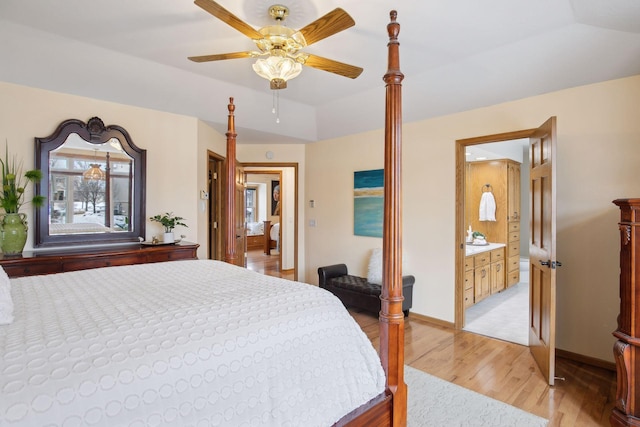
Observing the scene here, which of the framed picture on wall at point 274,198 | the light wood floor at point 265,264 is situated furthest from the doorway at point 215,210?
the framed picture on wall at point 274,198

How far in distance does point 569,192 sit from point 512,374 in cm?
163

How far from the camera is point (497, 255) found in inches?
197

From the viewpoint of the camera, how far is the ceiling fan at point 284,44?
1.94 metres

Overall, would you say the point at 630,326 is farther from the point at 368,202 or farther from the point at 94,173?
the point at 94,173

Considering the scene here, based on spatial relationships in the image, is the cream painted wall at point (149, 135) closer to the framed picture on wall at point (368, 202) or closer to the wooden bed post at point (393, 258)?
the framed picture on wall at point (368, 202)

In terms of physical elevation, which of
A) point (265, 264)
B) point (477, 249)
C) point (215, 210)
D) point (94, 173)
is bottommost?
point (265, 264)

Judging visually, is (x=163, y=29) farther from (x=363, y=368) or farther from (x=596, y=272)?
(x=596, y=272)

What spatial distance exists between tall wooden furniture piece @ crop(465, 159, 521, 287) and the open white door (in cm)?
267

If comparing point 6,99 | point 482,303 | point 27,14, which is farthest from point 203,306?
point 482,303

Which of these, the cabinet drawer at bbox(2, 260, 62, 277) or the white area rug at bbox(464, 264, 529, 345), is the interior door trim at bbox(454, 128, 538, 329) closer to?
the white area rug at bbox(464, 264, 529, 345)

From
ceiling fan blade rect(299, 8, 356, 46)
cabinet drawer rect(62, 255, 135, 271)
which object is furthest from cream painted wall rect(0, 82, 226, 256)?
ceiling fan blade rect(299, 8, 356, 46)

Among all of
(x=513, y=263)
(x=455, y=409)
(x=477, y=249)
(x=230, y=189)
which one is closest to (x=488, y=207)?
(x=513, y=263)

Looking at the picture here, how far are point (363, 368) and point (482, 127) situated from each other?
9.69ft

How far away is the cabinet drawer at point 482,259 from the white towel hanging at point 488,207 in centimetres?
140
